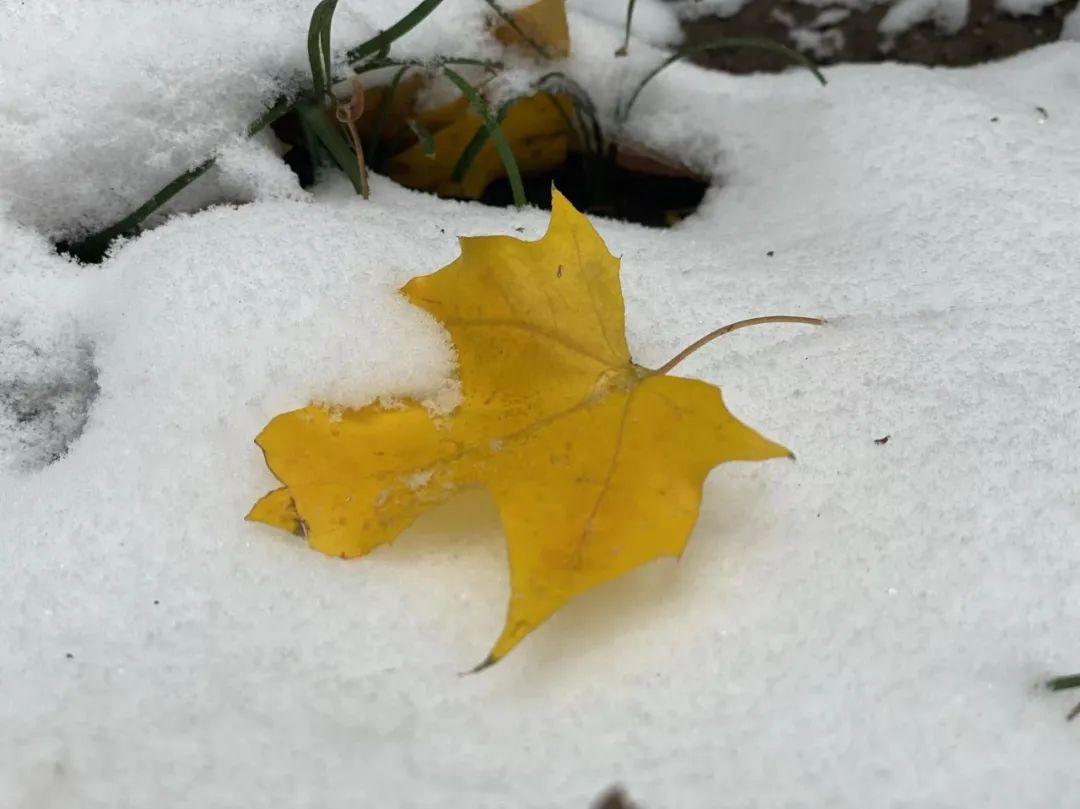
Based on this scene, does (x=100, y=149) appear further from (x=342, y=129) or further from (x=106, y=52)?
(x=342, y=129)

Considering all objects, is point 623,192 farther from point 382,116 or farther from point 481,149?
point 382,116

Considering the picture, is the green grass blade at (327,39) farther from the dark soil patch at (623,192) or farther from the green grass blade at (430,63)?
the dark soil patch at (623,192)

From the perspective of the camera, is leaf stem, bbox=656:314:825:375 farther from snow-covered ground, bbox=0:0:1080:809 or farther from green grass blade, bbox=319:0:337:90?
green grass blade, bbox=319:0:337:90

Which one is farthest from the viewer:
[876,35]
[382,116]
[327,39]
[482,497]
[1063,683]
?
[876,35]

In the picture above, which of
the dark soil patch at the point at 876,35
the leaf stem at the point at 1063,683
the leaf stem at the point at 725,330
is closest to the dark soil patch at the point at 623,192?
the dark soil patch at the point at 876,35

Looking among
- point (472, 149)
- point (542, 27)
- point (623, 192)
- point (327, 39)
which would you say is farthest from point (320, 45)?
point (623, 192)
